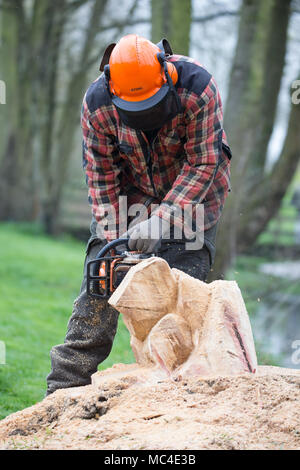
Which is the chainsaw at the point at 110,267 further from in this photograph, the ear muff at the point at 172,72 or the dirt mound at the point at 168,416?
the ear muff at the point at 172,72

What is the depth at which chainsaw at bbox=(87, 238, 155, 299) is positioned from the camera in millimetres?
3293

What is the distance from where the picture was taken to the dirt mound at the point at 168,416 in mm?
2377

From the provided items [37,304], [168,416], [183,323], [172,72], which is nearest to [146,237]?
[183,323]

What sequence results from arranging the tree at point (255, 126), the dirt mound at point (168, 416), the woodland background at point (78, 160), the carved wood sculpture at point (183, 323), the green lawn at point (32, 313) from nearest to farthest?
the dirt mound at point (168, 416), the carved wood sculpture at point (183, 323), the green lawn at point (32, 313), the woodland background at point (78, 160), the tree at point (255, 126)

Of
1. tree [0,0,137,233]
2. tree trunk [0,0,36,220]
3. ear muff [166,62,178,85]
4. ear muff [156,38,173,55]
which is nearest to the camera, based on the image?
ear muff [166,62,178,85]

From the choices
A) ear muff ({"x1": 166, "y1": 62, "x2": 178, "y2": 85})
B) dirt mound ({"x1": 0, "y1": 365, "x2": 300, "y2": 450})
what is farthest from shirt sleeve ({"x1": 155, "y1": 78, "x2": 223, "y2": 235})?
dirt mound ({"x1": 0, "y1": 365, "x2": 300, "y2": 450})

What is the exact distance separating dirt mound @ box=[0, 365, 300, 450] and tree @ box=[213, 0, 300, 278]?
486cm

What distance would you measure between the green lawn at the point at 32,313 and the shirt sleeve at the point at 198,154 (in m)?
1.95

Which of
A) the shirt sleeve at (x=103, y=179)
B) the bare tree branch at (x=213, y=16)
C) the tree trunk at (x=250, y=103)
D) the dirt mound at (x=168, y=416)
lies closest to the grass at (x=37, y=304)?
the tree trunk at (x=250, y=103)

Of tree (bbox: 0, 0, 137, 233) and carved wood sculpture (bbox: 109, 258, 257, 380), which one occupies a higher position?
tree (bbox: 0, 0, 137, 233)

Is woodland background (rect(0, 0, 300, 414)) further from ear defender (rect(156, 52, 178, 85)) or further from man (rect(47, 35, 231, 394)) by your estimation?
ear defender (rect(156, 52, 178, 85))

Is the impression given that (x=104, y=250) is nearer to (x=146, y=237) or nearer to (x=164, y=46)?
(x=146, y=237)

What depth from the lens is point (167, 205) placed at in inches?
140
